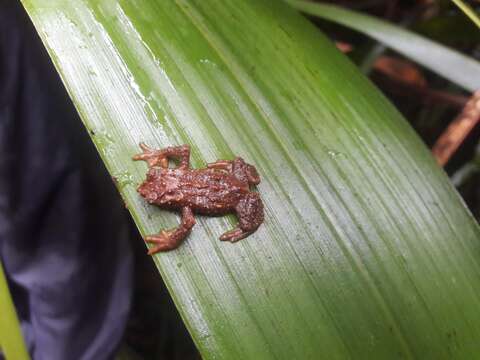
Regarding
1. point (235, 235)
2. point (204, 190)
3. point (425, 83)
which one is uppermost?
point (425, 83)

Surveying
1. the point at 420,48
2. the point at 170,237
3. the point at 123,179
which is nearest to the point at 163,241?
the point at 170,237

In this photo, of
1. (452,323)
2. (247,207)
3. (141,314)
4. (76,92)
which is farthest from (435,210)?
(141,314)

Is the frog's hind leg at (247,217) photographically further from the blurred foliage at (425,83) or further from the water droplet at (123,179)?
the blurred foliage at (425,83)

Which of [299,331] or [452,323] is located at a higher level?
[299,331]

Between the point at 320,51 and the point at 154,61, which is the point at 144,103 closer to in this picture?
the point at 154,61

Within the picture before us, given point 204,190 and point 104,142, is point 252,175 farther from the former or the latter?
point 104,142

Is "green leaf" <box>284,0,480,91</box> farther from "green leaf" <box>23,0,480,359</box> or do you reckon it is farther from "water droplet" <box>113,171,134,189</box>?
"water droplet" <box>113,171,134,189</box>
